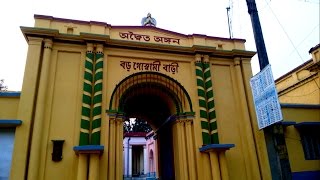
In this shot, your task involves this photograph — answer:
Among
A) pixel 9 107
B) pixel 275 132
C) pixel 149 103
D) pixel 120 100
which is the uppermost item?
pixel 149 103

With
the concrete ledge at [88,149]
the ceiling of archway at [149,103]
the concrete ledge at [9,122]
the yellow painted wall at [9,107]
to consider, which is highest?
the ceiling of archway at [149,103]

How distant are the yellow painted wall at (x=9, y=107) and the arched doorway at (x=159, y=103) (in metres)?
2.93

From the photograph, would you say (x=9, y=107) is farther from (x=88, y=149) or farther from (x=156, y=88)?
(x=156, y=88)

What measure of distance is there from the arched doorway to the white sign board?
2.77 meters

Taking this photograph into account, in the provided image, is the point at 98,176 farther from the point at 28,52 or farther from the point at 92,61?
the point at 28,52

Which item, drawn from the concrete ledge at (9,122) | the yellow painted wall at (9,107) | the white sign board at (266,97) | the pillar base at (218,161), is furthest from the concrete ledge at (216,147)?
the yellow painted wall at (9,107)

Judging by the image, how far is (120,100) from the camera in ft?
31.8

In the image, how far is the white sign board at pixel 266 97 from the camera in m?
7.00

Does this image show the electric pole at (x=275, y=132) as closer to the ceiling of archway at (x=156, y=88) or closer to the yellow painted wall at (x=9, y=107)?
the ceiling of archway at (x=156, y=88)

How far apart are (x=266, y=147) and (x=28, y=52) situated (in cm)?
903

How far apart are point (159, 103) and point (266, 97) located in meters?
5.48

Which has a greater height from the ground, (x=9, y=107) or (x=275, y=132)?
(x=9, y=107)

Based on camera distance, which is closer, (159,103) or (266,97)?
(266,97)

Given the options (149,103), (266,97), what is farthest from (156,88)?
(266,97)
